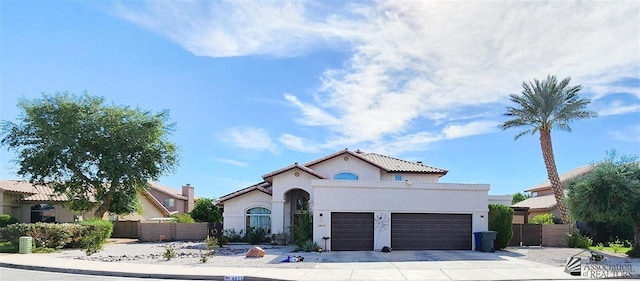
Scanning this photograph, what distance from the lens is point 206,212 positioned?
47906mm

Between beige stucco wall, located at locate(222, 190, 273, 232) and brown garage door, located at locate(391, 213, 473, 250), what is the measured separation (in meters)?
11.3

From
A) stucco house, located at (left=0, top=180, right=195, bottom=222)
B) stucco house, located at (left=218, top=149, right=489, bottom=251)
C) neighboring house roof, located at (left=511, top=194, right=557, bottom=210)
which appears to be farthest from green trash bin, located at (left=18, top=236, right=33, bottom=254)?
neighboring house roof, located at (left=511, top=194, right=557, bottom=210)

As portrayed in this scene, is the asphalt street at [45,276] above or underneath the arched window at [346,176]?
underneath

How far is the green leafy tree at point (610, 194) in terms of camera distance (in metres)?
25.7

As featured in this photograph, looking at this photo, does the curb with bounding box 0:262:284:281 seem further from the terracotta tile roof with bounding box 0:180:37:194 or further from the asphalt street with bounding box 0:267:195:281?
the terracotta tile roof with bounding box 0:180:37:194

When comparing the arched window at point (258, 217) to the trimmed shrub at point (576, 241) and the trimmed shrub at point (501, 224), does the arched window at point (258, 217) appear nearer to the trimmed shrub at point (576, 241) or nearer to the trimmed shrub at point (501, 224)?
the trimmed shrub at point (501, 224)

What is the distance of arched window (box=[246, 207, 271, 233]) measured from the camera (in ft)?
117

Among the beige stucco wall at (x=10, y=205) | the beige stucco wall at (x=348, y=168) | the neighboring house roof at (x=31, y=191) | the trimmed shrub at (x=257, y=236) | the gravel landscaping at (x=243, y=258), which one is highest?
the beige stucco wall at (x=348, y=168)

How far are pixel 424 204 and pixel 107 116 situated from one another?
2285cm

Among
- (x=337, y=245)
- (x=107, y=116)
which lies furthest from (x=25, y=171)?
(x=337, y=245)

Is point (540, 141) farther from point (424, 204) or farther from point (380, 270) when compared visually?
point (380, 270)

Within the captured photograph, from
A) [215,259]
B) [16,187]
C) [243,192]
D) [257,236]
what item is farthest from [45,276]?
[16,187]

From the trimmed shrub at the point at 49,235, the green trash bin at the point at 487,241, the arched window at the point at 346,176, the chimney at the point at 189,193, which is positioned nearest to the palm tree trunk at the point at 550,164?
the green trash bin at the point at 487,241

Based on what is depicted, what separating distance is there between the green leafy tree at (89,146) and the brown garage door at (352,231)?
17.6 m
